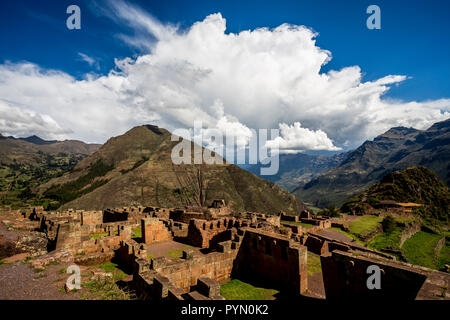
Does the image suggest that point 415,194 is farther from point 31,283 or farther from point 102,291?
point 31,283

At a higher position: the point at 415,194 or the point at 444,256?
the point at 415,194

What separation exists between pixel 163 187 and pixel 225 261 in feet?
394

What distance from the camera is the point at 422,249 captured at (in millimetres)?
32594

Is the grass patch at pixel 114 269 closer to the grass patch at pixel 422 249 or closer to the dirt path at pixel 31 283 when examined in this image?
the dirt path at pixel 31 283

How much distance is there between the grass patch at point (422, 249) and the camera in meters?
26.5

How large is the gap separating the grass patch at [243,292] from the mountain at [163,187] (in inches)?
4071

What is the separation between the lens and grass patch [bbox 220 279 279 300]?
42.3 feet

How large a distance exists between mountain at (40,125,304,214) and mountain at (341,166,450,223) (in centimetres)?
6601

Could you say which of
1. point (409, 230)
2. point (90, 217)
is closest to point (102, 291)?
point (90, 217)

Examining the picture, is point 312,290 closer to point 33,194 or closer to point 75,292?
point 75,292

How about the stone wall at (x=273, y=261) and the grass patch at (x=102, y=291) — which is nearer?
the grass patch at (x=102, y=291)

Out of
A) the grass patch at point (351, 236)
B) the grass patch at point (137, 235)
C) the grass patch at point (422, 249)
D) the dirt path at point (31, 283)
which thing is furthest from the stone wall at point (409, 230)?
the dirt path at point (31, 283)
